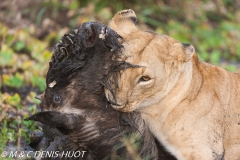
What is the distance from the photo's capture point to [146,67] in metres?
4.47

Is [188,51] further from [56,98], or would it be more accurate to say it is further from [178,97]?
[56,98]

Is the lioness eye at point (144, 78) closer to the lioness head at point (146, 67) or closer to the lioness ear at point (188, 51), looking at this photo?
the lioness head at point (146, 67)

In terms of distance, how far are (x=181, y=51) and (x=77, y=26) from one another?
15.1 feet

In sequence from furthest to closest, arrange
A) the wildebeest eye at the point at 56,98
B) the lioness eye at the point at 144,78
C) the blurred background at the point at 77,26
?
the blurred background at the point at 77,26
the lioness eye at the point at 144,78
the wildebeest eye at the point at 56,98

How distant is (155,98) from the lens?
15.8 feet

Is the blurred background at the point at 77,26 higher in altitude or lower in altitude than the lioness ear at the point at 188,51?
lower

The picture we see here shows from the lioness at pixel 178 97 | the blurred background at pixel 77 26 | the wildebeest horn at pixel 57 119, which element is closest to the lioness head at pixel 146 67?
the lioness at pixel 178 97

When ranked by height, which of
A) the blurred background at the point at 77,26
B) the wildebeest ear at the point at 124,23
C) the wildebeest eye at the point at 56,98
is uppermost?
the wildebeest ear at the point at 124,23

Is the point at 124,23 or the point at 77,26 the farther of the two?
the point at 77,26

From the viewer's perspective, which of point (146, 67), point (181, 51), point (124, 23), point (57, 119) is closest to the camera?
point (57, 119)

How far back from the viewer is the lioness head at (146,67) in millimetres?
4332

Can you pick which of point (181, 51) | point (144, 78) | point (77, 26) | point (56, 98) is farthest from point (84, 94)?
point (77, 26)

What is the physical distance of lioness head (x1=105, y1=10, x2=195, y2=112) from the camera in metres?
4.33

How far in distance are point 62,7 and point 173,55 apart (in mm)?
4950
